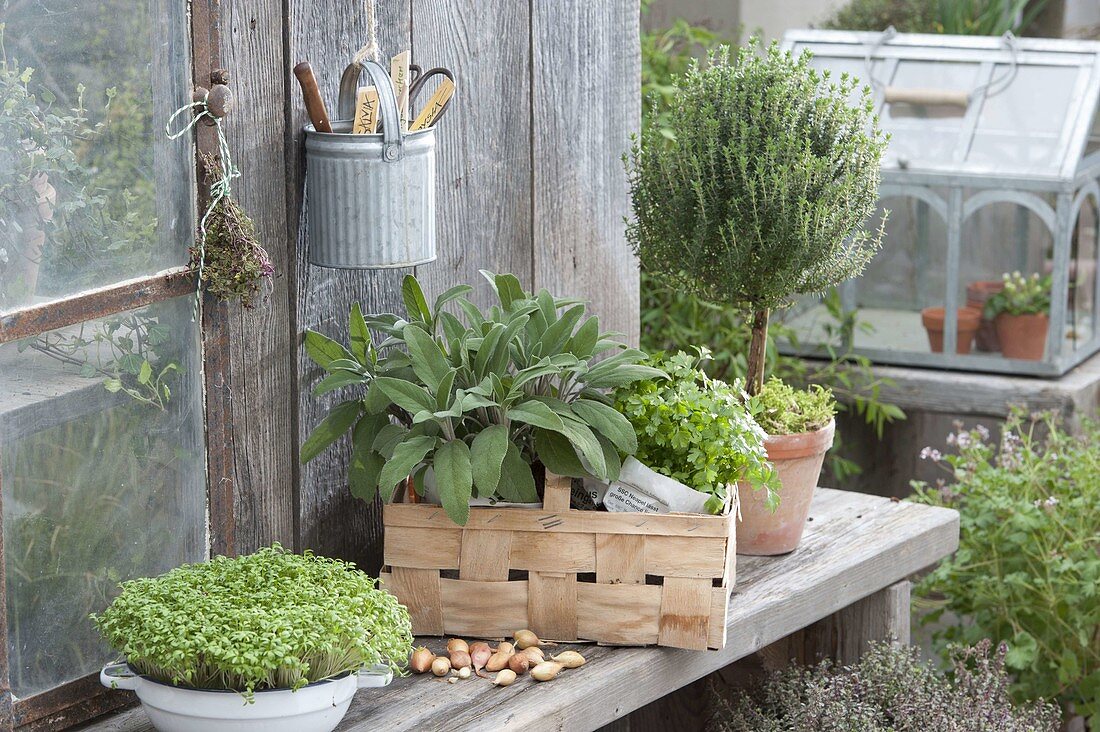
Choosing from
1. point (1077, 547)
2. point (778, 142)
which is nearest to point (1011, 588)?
point (1077, 547)

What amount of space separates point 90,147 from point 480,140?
2.28 ft

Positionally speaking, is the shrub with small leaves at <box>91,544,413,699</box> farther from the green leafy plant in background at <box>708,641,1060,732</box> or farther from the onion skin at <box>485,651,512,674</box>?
the green leafy plant in background at <box>708,641,1060,732</box>

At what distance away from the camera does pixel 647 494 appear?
1.81 m

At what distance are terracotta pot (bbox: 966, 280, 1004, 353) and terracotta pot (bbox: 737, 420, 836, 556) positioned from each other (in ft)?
6.31

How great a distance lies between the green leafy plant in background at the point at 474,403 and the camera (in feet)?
5.55

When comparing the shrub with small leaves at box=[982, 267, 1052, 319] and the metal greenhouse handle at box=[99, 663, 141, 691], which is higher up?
the shrub with small leaves at box=[982, 267, 1052, 319]

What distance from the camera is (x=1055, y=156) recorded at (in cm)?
379

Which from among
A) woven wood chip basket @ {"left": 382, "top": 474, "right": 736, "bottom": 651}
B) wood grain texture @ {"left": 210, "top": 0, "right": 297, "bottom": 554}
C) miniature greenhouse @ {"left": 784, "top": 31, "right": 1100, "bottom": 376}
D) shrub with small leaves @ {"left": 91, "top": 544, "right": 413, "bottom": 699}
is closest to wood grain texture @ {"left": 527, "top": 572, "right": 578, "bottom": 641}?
woven wood chip basket @ {"left": 382, "top": 474, "right": 736, "bottom": 651}

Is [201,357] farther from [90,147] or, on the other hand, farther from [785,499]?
[785,499]

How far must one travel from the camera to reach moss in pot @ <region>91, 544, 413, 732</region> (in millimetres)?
1449

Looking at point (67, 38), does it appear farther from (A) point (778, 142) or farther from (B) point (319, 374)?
(A) point (778, 142)

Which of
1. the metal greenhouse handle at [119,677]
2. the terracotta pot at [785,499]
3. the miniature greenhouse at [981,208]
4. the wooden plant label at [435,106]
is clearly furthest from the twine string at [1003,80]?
the metal greenhouse handle at [119,677]

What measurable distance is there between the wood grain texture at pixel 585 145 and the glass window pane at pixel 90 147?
2.28 ft

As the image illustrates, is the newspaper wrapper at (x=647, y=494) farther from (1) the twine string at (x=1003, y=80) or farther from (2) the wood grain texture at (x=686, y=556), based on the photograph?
(1) the twine string at (x=1003, y=80)
